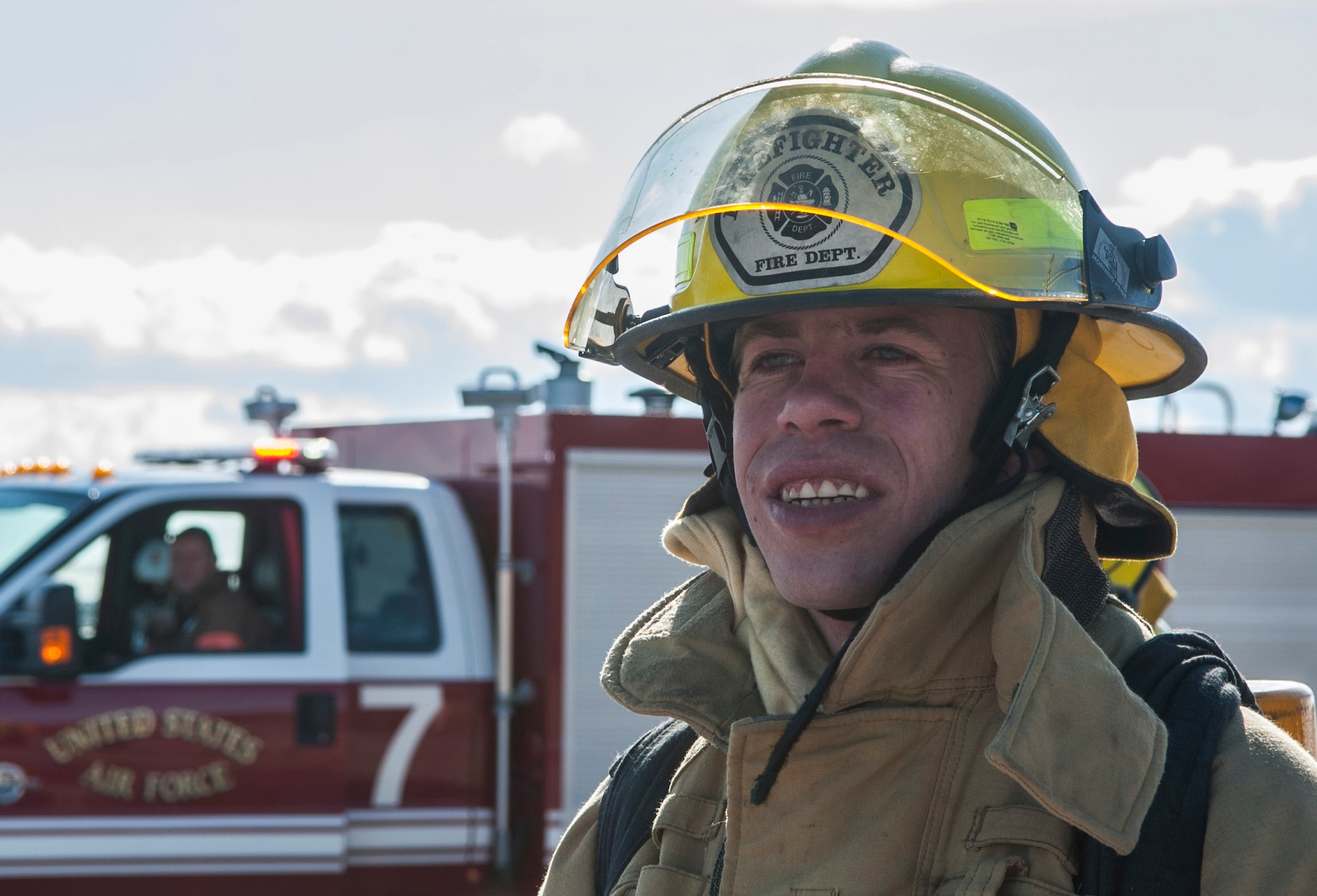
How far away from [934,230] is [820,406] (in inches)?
10.4

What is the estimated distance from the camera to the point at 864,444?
6.17ft

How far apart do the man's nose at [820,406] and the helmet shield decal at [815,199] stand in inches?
5.0

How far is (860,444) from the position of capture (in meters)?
1.88

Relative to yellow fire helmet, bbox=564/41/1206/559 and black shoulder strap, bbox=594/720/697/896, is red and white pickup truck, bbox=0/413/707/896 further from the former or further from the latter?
yellow fire helmet, bbox=564/41/1206/559

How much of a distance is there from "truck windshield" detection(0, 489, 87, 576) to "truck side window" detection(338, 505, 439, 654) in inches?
37.1

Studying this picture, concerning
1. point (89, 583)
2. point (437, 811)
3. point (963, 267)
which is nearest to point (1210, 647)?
point (963, 267)

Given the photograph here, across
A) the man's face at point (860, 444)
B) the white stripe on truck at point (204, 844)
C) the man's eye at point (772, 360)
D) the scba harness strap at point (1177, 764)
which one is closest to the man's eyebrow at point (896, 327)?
the man's face at point (860, 444)

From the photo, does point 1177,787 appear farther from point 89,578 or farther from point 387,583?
point 89,578

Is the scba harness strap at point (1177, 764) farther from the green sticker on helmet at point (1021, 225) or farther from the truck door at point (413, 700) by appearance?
the truck door at point (413, 700)

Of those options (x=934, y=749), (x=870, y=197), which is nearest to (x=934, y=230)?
(x=870, y=197)

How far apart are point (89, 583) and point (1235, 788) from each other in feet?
14.4

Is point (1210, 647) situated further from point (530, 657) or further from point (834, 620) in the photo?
point (530, 657)

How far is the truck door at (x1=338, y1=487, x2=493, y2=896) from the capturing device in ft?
16.7

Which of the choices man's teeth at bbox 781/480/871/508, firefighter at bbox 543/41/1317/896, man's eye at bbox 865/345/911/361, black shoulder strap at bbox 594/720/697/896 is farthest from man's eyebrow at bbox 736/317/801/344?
black shoulder strap at bbox 594/720/697/896
